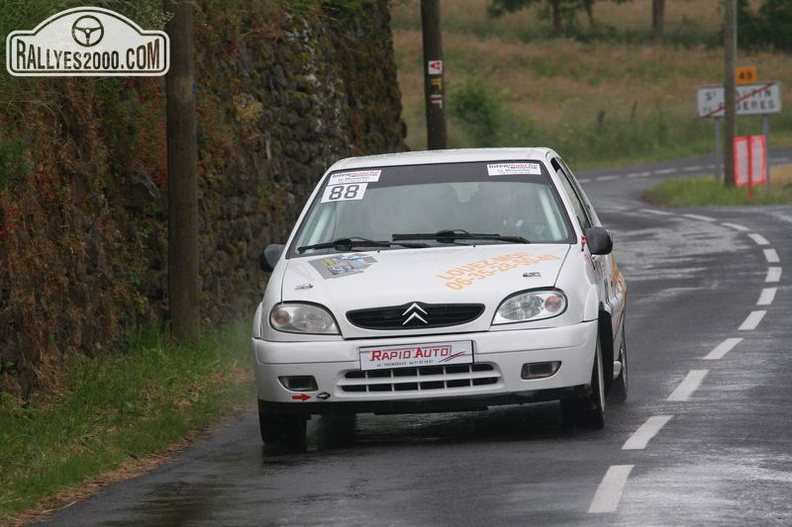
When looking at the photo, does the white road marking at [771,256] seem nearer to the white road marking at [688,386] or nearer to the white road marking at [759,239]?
the white road marking at [759,239]

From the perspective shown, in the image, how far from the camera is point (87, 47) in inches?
482

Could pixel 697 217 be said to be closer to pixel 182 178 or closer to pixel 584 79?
pixel 182 178

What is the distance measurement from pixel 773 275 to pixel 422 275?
12.0 m

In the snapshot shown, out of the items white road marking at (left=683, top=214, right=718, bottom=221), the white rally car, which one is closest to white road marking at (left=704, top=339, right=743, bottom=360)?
the white rally car

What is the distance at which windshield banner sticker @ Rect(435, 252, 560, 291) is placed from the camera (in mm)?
9719

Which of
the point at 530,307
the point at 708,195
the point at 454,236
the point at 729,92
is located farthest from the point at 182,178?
the point at 729,92

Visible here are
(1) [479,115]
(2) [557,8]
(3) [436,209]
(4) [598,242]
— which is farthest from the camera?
(2) [557,8]

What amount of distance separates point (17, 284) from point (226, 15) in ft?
20.8

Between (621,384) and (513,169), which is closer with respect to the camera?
(513,169)

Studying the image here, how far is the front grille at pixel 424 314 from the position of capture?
9578mm

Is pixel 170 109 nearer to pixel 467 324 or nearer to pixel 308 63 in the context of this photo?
pixel 467 324

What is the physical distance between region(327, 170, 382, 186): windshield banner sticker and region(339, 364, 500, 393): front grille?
1921 millimetres

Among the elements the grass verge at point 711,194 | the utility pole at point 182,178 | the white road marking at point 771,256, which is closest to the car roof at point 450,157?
the utility pole at point 182,178

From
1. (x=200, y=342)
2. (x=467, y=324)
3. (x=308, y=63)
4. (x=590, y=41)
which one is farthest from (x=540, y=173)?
(x=590, y=41)
